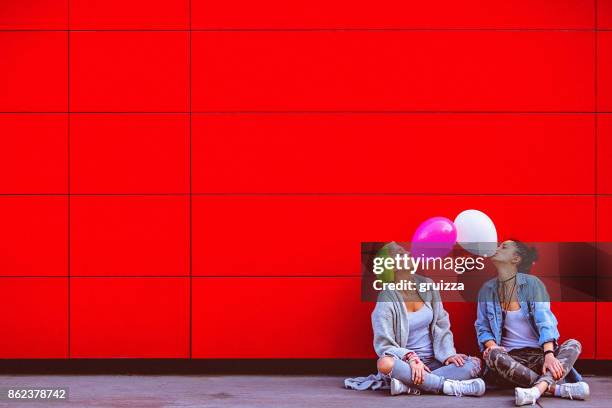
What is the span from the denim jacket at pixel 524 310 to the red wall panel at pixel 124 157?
111 inches

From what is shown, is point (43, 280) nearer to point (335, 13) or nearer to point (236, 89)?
point (236, 89)

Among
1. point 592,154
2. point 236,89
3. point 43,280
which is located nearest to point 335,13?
point 236,89

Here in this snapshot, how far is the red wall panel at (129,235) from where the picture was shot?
6.50m

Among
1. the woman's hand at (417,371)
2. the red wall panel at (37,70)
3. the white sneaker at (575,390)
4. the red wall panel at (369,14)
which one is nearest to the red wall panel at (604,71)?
the red wall panel at (369,14)

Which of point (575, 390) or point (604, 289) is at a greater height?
point (604, 289)

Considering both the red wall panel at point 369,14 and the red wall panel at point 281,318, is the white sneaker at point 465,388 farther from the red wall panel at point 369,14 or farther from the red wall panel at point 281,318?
the red wall panel at point 369,14

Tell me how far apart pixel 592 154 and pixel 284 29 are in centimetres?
303

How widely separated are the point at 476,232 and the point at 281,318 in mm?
1926

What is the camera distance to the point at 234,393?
A: 19.2ft

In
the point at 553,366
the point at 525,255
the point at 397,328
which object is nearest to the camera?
the point at 553,366

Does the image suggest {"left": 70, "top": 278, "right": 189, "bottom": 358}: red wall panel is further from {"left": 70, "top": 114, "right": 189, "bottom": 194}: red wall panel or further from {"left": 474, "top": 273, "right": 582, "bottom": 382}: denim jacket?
{"left": 474, "top": 273, "right": 582, "bottom": 382}: denim jacket

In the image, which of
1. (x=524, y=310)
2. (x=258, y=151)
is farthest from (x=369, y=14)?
(x=524, y=310)

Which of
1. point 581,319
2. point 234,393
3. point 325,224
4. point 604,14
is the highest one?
point 604,14

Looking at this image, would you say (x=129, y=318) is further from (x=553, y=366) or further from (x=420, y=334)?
(x=553, y=366)
